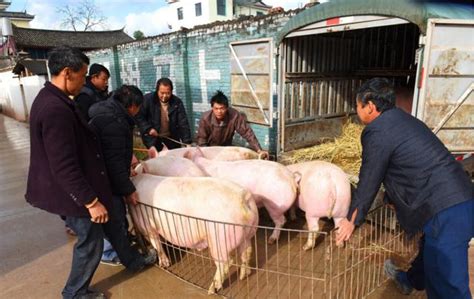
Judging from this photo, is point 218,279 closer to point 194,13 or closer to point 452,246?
point 452,246

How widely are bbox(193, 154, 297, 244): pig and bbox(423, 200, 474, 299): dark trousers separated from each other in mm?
1523

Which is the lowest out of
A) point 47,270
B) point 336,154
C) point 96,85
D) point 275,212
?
point 47,270

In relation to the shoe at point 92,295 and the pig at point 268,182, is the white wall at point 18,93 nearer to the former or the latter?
the pig at point 268,182

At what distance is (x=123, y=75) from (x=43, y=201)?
980 centimetres

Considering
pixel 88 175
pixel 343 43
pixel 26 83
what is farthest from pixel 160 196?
pixel 26 83

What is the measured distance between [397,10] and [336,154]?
2.38 m

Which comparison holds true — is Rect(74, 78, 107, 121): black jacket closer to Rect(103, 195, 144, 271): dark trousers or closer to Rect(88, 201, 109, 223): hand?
Rect(103, 195, 144, 271): dark trousers

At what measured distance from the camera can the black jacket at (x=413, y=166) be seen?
7.14ft

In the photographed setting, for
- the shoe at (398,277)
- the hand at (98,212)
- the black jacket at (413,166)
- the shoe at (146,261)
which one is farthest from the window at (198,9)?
the black jacket at (413,166)

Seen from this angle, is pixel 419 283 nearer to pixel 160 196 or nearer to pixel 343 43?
pixel 160 196

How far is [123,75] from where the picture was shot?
11641 millimetres

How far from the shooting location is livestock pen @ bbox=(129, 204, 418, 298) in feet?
9.74

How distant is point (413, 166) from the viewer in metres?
2.20

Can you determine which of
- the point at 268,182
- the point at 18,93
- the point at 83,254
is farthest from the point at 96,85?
the point at 18,93
